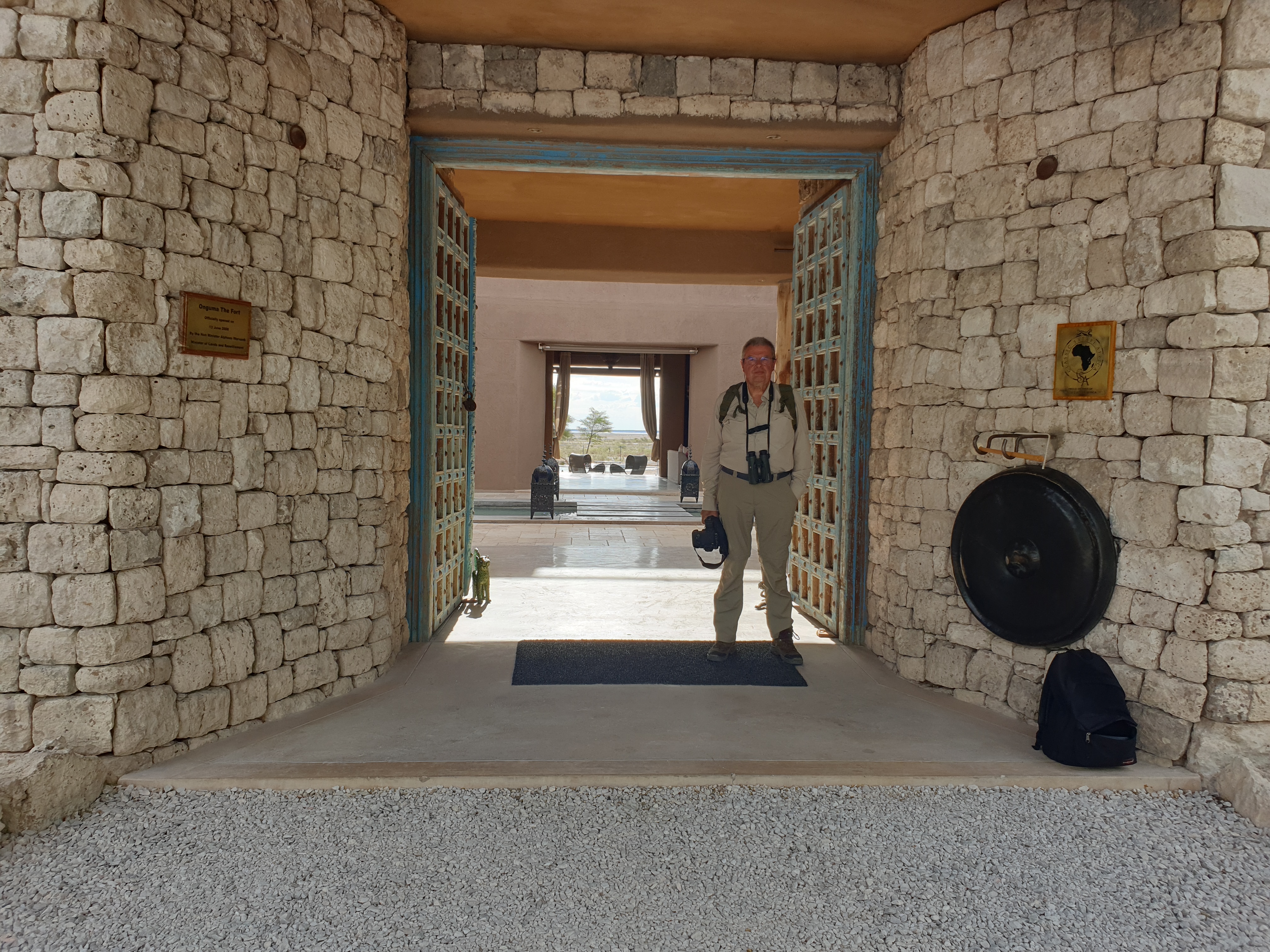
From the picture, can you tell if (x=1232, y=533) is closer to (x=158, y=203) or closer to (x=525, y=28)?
(x=525, y=28)

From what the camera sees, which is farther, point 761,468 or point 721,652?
point 721,652

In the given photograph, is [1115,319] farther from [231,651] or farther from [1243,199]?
[231,651]

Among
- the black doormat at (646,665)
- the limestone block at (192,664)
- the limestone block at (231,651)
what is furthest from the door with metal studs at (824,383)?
the limestone block at (192,664)

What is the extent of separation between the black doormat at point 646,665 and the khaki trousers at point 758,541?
21 cm

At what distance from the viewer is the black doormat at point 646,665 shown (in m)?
4.41

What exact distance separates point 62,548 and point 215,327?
1043mm

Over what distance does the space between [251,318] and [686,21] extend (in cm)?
266

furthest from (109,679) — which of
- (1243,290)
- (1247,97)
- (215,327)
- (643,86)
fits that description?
(1247,97)

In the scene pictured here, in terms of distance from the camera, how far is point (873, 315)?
195 inches

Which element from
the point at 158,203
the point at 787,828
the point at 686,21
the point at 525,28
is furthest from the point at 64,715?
the point at 686,21

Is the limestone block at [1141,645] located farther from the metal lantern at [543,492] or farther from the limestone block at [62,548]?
the metal lantern at [543,492]

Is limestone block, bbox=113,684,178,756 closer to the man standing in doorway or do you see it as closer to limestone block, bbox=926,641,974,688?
the man standing in doorway

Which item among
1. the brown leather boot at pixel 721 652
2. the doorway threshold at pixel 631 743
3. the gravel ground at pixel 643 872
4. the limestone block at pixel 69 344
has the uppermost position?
the limestone block at pixel 69 344

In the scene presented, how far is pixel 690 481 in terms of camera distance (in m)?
14.9
